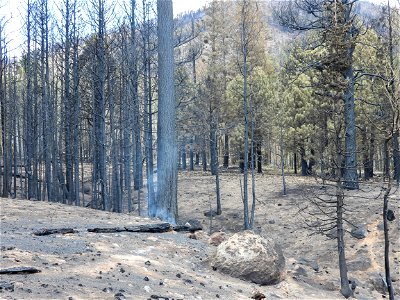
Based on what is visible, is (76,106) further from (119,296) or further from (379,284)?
(119,296)

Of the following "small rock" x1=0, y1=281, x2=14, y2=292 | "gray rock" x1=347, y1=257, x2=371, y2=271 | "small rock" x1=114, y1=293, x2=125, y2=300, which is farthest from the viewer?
"gray rock" x1=347, y1=257, x2=371, y2=271

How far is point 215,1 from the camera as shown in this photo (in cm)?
3278

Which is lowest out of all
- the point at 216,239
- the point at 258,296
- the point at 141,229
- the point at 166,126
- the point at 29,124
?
the point at 258,296

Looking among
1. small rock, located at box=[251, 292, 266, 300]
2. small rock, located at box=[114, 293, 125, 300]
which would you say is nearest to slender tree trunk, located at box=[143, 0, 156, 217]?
small rock, located at box=[251, 292, 266, 300]

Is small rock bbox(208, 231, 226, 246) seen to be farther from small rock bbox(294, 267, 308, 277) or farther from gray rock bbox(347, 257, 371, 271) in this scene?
gray rock bbox(347, 257, 371, 271)

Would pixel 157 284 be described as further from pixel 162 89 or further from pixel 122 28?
pixel 122 28

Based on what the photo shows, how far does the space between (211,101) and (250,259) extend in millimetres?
14918

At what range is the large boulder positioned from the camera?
7.40m

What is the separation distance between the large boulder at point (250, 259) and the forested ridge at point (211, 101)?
6.16ft

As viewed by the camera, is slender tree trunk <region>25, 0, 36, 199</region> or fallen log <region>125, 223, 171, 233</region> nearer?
fallen log <region>125, 223, 171, 233</region>

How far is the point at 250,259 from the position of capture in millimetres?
7438

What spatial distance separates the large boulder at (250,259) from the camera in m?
7.40

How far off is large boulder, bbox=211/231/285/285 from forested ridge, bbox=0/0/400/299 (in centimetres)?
188

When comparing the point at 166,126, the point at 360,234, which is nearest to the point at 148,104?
the point at 166,126
